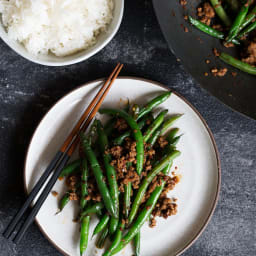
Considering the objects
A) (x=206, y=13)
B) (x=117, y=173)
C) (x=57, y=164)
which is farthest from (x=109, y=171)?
(x=206, y=13)

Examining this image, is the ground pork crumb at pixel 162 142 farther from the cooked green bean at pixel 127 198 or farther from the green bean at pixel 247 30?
the green bean at pixel 247 30

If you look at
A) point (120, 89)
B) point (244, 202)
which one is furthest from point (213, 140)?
point (120, 89)

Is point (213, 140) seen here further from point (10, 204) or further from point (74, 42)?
point (10, 204)

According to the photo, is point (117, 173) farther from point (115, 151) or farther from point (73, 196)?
point (73, 196)

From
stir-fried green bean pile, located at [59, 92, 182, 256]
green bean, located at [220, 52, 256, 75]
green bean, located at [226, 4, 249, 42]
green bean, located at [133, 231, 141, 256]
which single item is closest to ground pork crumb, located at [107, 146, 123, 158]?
stir-fried green bean pile, located at [59, 92, 182, 256]

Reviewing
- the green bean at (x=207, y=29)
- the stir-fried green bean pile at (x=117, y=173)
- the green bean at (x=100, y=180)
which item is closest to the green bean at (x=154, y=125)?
the stir-fried green bean pile at (x=117, y=173)

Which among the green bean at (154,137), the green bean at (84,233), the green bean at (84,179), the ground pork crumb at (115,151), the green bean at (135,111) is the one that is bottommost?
the green bean at (84,233)
